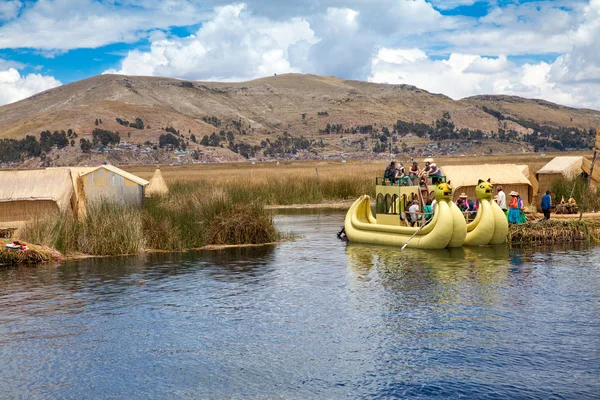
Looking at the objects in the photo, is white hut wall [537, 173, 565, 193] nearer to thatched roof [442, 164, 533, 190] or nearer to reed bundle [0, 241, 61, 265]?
thatched roof [442, 164, 533, 190]

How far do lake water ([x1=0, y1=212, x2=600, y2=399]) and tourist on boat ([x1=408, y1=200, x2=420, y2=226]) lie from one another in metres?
3.08

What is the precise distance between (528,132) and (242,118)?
71401mm

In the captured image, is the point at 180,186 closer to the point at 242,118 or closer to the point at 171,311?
the point at 171,311

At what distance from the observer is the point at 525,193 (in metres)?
38.0

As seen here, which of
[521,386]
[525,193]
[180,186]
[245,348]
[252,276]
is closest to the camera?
[521,386]

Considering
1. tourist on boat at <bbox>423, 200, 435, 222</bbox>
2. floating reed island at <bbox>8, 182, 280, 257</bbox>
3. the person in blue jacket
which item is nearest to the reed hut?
floating reed island at <bbox>8, 182, 280, 257</bbox>

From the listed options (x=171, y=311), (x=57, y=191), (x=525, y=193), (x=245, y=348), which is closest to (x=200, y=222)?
(x=57, y=191)

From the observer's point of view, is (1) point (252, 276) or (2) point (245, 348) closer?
(2) point (245, 348)

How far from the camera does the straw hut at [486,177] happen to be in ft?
121

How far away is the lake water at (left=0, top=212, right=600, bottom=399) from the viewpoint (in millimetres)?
12383

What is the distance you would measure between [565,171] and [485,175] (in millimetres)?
3902

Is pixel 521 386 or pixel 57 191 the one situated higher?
pixel 57 191

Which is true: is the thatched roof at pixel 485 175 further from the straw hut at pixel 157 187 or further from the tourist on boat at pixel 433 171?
the straw hut at pixel 157 187

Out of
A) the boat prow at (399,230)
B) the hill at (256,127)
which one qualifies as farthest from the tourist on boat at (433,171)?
the hill at (256,127)
